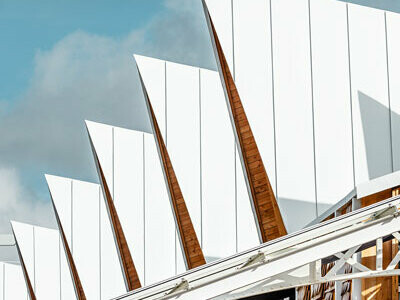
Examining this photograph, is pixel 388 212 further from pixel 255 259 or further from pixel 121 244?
pixel 121 244

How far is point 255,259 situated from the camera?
31.5 feet

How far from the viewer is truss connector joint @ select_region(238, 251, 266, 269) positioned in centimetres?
956

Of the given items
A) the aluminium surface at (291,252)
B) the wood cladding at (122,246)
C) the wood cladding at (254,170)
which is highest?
the wood cladding at (122,246)

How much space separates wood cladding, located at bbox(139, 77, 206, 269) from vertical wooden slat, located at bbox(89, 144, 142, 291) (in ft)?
16.4

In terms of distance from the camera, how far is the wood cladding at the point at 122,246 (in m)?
28.9

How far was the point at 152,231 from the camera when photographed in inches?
1079

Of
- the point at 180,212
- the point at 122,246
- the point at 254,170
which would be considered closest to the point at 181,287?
the point at 254,170

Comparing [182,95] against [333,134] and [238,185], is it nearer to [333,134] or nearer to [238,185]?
[238,185]

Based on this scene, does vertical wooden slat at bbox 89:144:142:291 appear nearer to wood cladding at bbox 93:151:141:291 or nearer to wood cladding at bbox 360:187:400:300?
wood cladding at bbox 93:151:141:291

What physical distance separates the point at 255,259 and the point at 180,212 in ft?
45.6

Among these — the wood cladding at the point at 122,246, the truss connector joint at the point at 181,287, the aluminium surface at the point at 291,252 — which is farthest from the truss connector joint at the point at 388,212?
the wood cladding at the point at 122,246

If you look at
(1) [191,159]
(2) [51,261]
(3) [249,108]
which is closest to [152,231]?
(1) [191,159]

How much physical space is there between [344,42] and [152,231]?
38.5 feet

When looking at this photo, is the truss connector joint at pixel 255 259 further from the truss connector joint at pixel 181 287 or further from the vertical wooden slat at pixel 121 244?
the vertical wooden slat at pixel 121 244
